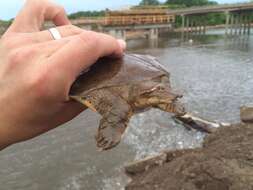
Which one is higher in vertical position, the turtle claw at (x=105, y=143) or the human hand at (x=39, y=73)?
the human hand at (x=39, y=73)

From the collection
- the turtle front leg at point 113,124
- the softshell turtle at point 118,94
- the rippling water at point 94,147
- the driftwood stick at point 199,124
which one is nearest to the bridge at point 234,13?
the rippling water at point 94,147

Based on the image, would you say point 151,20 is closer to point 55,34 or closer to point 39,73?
point 55,34

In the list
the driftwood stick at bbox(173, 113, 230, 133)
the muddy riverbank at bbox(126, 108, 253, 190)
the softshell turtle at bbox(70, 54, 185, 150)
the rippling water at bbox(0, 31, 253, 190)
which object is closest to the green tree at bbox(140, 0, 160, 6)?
the rippling water at bbox(0, 31, 253, 190)

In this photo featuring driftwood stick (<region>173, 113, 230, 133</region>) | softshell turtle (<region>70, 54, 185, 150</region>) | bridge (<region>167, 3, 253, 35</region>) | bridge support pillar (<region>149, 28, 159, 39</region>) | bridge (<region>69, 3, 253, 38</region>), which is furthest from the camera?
bridge (<region>167, 3, 253, 35</region>)

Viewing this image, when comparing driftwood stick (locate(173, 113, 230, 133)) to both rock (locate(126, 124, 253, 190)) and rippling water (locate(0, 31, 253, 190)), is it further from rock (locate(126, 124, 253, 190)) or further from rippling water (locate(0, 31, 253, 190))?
rock (locate(126, 124, 253, 190))

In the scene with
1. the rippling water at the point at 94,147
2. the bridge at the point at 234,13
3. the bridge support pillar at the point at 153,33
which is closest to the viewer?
the rippling water at the point at 94,147

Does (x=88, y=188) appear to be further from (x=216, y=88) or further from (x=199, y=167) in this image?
(x=216, y=88)

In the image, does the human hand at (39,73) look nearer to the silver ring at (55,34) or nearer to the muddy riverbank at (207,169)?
the silver ring at (55,34)

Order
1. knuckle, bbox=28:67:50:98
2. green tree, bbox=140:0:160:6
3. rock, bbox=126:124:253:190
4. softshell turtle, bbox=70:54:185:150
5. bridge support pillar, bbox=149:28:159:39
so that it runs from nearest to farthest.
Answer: knuckle, bbox=28:67:50:98 → softshell turtle, bbox=70:54:185:150 → rock, bbox=126:124:253:190 → bridge support pillar, bbox=149:28:159:39 → green tree, bbox=140:0:160:6
